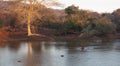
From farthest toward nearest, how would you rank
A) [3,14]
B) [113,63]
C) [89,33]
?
[3,14], [89,33], [113,63]

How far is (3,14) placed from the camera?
4378cm

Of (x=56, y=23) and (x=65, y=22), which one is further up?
(x=65, y=22)

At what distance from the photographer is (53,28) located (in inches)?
1711

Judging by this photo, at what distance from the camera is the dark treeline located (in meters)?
38.7

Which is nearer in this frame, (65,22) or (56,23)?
(65,22)

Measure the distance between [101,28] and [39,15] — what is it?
749 centimetres

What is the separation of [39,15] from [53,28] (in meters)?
4.23

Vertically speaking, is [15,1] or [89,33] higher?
[15,1]

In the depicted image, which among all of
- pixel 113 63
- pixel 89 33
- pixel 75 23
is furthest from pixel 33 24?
pixel 113 63

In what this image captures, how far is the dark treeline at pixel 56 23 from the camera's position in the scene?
38.7 meters

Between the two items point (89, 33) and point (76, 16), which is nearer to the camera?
point (89, 33)

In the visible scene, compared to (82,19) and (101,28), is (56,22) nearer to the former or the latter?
(82,19)

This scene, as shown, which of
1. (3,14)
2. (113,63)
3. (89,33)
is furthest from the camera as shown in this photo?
(3,14)

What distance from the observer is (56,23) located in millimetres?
43719
